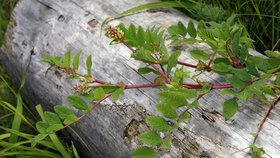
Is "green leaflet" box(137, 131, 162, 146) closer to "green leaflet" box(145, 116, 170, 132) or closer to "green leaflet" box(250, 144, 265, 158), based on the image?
"green leaflet" box(145, 116, 170, 132)

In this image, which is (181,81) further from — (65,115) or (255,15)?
(255,15)

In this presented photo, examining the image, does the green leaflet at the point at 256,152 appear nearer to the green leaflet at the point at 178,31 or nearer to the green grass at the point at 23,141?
the green leaflet at the point at 178,31

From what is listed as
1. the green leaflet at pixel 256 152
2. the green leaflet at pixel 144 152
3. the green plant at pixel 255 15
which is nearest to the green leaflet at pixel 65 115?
the green leaflet at pixel 144 152

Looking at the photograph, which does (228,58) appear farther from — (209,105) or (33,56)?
(33,56)

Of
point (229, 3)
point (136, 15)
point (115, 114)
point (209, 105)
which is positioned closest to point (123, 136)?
point (115, 114)

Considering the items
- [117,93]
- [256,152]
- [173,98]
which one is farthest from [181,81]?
[256,152]

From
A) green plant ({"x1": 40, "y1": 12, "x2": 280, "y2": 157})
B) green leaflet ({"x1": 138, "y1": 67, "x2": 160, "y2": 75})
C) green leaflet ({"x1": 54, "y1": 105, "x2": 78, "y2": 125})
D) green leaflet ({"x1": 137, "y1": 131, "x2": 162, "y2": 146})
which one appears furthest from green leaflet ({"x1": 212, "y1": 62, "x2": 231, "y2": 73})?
green leaflet ({"x1": 54, "y1": 105, "x2": 78, "y2": 125})
